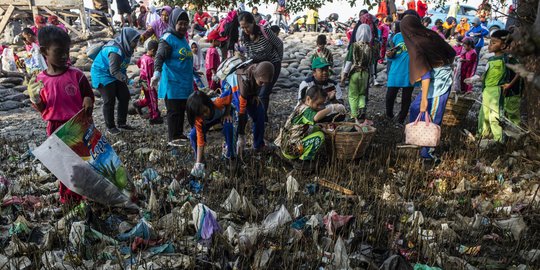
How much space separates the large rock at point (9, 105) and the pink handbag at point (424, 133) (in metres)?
6.98

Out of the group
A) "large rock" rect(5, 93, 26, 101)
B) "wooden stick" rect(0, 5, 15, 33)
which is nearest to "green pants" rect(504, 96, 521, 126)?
"large rock" rect(5, 93, 26, 101)

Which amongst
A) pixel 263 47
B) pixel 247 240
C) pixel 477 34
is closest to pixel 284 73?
pixel 477 34

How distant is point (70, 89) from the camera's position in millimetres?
2453

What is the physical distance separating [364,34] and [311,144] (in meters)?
2.32

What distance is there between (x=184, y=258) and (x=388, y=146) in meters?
2.69

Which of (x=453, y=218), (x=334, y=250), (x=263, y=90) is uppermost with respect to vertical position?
(x=263, y=90)

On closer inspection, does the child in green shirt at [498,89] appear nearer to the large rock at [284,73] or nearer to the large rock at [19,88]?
the large rock at [284,73]

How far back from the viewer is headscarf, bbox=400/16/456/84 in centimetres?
352

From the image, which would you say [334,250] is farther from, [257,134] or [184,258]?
[257,134]

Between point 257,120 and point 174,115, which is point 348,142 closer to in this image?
point 257,120

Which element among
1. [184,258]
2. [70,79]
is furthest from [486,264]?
[70,79]

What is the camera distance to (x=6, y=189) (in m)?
2.85

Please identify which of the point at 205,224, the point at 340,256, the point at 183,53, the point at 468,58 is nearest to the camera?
the point at 340,256

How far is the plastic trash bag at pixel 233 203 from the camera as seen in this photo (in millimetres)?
2529
